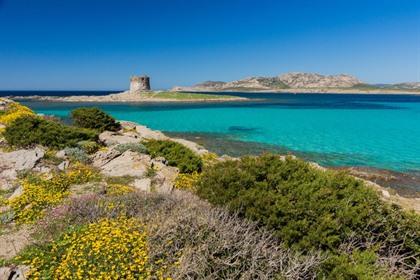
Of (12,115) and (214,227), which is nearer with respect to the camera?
(214,227)

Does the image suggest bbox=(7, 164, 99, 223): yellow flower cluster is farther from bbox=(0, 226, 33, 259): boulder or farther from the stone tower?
the stone tower

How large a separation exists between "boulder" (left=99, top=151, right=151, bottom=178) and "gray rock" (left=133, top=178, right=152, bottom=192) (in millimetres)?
741

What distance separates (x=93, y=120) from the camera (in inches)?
1108

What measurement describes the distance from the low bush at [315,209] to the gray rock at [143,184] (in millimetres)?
2711

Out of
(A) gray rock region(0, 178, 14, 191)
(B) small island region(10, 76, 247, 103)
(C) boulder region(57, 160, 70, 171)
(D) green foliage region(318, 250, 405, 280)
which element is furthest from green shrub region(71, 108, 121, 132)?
(B) small island region(10, 76, 247, 103)

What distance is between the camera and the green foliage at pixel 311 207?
7.38 m

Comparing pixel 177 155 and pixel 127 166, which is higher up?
pixel 127 166

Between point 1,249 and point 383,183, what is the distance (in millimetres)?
20870

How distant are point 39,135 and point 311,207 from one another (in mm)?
14877

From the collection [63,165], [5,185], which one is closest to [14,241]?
[5,185]

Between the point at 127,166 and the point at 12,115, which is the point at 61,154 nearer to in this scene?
the point at 127,166

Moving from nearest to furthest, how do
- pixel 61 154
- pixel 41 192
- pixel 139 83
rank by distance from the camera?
pixel 41 192 < pixel 61 154 < pixel 139 83

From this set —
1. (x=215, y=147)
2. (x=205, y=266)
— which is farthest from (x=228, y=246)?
(x=215, y=147)

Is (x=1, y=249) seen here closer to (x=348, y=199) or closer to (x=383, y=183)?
(x=348, y=199)
